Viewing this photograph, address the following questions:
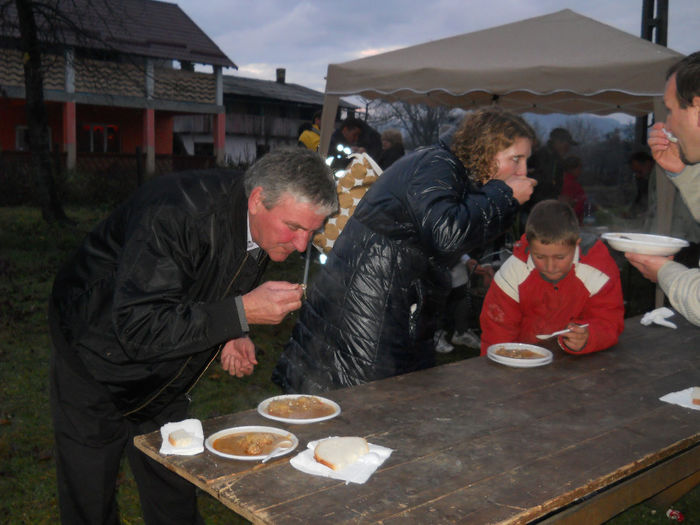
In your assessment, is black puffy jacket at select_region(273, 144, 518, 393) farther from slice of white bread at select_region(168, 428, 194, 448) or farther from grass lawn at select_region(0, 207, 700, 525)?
grass lawn at select_region(0, 207, 700, 525)

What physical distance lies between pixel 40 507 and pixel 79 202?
545 inches

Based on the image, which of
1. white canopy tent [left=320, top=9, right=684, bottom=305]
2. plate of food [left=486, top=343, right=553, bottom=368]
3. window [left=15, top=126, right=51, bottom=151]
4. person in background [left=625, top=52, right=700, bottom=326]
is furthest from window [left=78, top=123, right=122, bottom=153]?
person in background [left=625, top=52, right=700, bottom=326]

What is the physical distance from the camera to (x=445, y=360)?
5.92 metres

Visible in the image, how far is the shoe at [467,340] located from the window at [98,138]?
2033 centimetres

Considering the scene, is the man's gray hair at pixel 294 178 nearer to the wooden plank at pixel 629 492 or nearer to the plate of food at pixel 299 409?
the plate of food at pixel 299 409

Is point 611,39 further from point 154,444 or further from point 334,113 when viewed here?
point 154,444

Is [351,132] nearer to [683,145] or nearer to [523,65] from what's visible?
[523,65]

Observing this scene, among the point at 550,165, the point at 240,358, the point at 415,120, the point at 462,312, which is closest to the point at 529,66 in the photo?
the point at 550,165

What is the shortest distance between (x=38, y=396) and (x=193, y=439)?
3.73 m

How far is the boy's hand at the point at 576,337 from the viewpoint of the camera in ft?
9.75

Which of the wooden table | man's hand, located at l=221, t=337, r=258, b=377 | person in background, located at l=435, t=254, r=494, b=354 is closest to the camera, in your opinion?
the wooden table

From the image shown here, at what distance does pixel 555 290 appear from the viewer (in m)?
3.30

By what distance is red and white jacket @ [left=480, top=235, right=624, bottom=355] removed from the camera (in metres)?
3.20

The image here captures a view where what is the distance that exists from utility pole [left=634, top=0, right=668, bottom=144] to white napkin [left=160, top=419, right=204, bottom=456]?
32.4ft
